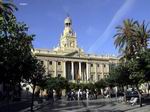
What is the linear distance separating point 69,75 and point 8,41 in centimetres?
10161

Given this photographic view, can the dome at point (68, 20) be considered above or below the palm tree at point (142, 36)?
above

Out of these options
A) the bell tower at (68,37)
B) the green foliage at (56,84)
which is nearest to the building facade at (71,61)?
the bell tower at (68,37)

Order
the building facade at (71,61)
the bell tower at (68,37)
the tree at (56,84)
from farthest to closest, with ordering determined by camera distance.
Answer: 1. the bell tower at (68,37)
2. the building facade at (71,61)
3. the tree at (56,84)

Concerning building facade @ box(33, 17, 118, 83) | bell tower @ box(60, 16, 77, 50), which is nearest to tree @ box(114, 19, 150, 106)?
building facade @ box(33, 17, 118, 83)

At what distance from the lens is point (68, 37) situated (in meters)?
125

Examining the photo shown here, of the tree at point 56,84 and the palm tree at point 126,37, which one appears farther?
the tree at point 56,84

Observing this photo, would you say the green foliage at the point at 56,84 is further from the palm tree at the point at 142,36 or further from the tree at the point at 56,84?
the palm tree at the point at 142,36

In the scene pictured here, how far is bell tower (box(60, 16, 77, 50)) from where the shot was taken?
124625 mm

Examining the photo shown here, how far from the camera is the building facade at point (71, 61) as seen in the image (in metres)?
115

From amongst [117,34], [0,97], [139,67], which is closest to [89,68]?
[0,97]

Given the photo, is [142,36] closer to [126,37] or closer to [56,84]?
[126,37]

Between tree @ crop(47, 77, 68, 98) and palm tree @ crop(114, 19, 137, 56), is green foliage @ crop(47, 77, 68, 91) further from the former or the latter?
palm tree @ crop(114, 19, 137, 56)

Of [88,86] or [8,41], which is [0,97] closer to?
[88,86]

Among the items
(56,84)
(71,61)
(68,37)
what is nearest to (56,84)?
(56,84)
